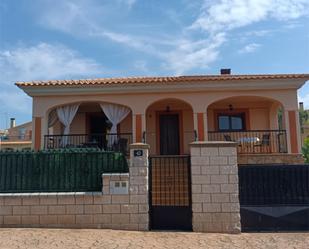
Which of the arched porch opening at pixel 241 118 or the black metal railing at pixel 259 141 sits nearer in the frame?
the black metal railing at pixel 259 141

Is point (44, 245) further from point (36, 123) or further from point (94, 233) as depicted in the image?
point (36, 123)

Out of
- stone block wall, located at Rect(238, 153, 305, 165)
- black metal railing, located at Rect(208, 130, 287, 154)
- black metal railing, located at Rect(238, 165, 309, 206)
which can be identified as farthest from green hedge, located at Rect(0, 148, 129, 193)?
black metal railing, located at Rect(208, 130, 287, 154)

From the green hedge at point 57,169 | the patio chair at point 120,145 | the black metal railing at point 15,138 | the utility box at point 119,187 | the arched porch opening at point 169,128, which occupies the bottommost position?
the utility box at point 119,187

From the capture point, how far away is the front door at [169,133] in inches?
592

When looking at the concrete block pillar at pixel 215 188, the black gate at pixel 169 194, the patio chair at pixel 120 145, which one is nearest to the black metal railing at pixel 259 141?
the patio chair at pixel 120 145

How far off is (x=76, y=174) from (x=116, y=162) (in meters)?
1.01

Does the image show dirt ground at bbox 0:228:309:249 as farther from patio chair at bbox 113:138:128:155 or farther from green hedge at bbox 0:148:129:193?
patio chair at bbox 113:138:128:155

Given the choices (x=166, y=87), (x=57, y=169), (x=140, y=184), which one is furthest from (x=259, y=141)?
(x=57, y=169)

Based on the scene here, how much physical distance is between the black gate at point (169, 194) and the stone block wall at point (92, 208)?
32 cm

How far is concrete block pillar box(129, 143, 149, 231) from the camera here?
23.2 ft

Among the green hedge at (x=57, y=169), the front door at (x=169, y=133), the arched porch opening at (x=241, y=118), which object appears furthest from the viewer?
the front door at (x=169, y=133)

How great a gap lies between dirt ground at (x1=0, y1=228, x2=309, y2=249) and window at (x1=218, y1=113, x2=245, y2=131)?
332 inches

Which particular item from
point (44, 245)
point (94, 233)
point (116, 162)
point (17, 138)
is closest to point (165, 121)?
point (116, 162)

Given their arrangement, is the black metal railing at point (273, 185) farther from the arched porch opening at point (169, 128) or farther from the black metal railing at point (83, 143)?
the arched porch opening at point (169, 128)
